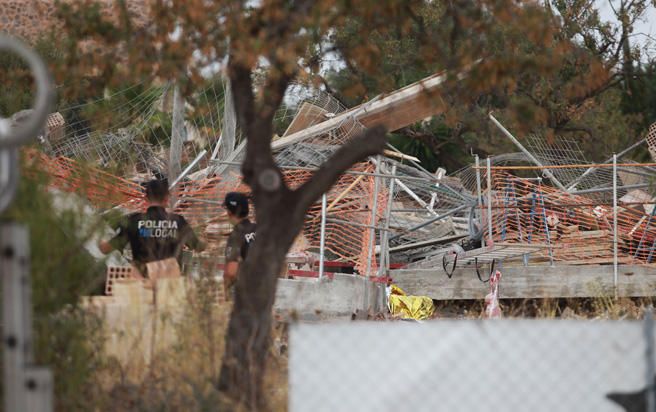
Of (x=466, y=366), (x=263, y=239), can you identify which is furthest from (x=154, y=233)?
(x=466, y=366)

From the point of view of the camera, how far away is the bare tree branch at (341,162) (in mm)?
6355

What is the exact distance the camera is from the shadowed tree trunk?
6.25 m

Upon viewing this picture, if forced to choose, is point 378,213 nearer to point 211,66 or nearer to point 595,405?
point 211,66

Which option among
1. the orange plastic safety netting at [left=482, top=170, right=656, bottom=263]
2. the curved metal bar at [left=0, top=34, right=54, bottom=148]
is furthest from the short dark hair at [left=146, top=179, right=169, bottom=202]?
the orange plastic safety netting at [left=482, top=170, right=656, bottom=263]

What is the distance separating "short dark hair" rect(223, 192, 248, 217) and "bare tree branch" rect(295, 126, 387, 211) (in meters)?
2.33

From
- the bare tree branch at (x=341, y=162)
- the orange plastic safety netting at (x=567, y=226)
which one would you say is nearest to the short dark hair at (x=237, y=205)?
the bare tree branch at (x=341, y=162)

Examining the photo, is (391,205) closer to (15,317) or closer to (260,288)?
(260,288)

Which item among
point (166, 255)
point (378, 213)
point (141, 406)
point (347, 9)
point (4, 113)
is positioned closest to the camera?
point (141, 406)

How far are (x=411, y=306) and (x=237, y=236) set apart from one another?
5.11 metres

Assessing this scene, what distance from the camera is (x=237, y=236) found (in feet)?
27.7

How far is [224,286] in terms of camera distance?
7531 mm

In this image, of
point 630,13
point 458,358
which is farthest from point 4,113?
point 630,13

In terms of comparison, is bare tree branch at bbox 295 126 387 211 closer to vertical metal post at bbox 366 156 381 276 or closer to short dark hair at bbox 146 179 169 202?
short dark hair at bbox 146 179 169 202

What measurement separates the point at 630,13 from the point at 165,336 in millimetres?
24613
